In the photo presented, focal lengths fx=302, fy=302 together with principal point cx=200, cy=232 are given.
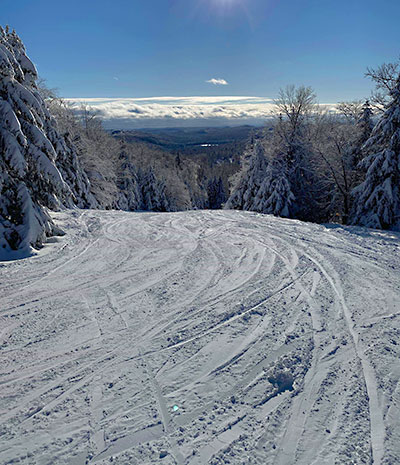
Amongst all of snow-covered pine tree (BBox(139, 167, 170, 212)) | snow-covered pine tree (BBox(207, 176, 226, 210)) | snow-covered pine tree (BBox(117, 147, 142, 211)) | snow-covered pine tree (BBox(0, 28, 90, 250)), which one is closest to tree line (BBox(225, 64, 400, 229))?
snow-covered pine tree (BBox(0, 28, 90, 250))

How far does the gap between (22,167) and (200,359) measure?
21.5 ft

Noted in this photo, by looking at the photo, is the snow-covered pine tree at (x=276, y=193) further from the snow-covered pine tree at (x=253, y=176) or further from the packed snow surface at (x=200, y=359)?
the packed snow surface at (x=200, y=359)

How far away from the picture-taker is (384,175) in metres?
13.0

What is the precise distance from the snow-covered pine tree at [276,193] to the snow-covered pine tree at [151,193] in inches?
964

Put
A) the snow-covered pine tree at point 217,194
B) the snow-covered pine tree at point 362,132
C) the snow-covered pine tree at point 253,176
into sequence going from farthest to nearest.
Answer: the snow-covered pine tree at point 217,194, the snow-covered pine tree at point 253,176, the snow-covered pine tree at point 362,132

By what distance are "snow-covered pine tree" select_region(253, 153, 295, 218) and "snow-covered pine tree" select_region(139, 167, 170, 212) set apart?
80.3ft

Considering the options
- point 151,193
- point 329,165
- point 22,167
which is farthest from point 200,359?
point 151,193

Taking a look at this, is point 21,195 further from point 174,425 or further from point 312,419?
point 312,419

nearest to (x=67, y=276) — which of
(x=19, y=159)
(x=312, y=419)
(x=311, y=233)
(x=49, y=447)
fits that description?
(x=19, y=159)

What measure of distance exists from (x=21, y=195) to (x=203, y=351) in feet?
20.9

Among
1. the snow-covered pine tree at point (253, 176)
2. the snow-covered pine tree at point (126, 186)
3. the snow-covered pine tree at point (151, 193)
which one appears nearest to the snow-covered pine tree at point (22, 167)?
the snow-covered pine tree at point (253, 176)

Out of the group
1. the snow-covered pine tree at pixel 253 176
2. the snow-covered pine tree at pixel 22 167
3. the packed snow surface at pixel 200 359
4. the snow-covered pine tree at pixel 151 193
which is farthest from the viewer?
the snow-covered pine tree at pixel 151 193

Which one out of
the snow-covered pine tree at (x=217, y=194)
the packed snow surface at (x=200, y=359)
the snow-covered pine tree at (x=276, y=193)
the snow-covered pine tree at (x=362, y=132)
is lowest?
the snow-covered pine tree at (x=217, y=194)

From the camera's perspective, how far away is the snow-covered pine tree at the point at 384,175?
12.7 metres
